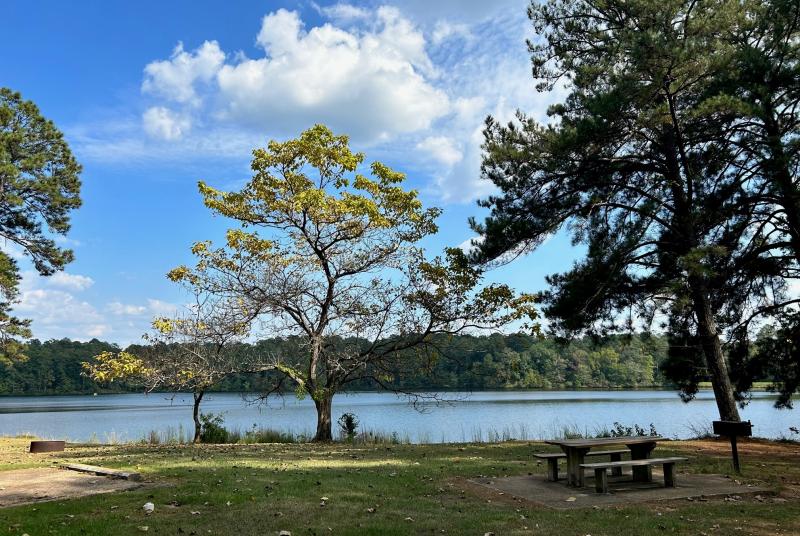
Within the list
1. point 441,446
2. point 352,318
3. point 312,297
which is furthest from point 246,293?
point 441,446

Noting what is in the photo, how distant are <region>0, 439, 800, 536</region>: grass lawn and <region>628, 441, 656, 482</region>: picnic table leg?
130 cm

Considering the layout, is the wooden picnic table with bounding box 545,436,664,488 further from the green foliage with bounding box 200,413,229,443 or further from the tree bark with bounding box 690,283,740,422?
the green foliage with bounding box 200,413,229,443

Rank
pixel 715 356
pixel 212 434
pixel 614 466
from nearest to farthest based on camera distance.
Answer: pixel 614 466
pixel 715 356
pixel 212 434

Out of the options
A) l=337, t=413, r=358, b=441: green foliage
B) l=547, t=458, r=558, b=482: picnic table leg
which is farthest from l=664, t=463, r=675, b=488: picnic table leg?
l=337, t=413, r=358, b=441: green foliage

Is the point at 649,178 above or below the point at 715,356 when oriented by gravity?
above

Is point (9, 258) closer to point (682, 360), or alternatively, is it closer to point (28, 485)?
point (28, 485)

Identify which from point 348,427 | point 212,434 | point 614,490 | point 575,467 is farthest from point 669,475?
point 212,434

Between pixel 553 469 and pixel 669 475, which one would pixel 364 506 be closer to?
pixel 553 469

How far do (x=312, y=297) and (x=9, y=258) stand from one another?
15.2 m

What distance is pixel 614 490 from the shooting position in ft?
24.3

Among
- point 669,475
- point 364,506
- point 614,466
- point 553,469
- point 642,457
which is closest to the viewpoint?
point 364,506

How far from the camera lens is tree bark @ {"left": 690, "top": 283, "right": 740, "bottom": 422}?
1339cm

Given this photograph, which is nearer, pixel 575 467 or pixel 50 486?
pixel 50 486

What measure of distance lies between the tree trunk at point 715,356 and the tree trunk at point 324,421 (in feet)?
33.1
